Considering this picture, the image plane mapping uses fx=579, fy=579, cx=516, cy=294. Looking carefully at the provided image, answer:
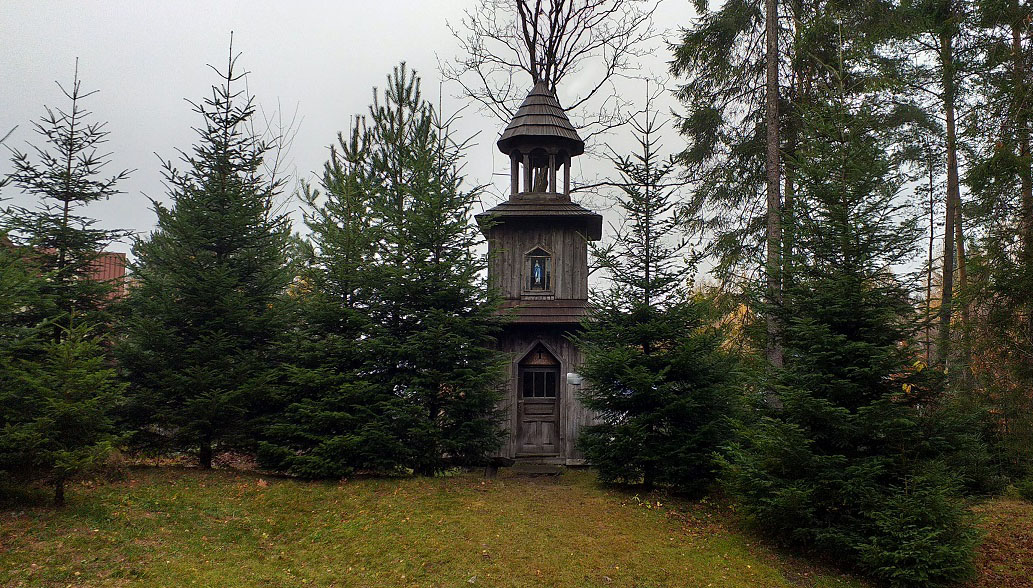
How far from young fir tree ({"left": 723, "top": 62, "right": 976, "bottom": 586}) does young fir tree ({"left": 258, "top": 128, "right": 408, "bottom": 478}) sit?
21.4 feet

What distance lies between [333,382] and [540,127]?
26.7 feet

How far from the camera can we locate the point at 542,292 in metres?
14.4

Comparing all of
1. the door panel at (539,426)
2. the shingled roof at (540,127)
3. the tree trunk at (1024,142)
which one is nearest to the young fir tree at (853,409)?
the tree trunk at (1024,142)

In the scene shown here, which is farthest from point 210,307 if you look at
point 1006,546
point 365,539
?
point 1006,546

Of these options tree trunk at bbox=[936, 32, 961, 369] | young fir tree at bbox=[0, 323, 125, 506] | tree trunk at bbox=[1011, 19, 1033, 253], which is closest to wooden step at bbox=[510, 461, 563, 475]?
young fir tree at bbox=[0, 323, 125, 506]

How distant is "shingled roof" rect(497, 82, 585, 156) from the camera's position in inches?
583

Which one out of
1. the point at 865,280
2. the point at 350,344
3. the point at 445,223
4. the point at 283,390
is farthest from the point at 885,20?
the point at 283,390

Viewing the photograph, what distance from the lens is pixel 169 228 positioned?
11453 mm

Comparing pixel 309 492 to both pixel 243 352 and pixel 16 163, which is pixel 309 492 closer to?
pixel 243 352

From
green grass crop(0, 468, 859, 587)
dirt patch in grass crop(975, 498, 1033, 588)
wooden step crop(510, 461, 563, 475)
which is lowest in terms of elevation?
wooden step crop(510, 461, 563, 475)

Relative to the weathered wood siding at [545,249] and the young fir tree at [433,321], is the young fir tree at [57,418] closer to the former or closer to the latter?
the young fir tree at [433,321]

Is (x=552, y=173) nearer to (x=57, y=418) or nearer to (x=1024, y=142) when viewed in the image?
(x=1024, y=142)

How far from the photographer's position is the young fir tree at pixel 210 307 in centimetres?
1084

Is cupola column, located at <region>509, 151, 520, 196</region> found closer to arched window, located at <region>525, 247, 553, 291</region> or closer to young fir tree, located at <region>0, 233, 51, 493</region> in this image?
arched window, located at <region>525, 247, 553, 291</region>
